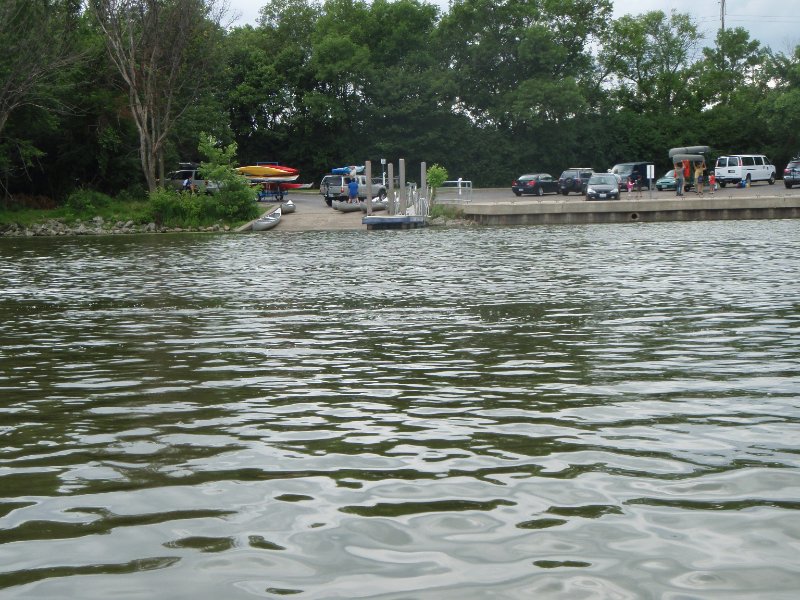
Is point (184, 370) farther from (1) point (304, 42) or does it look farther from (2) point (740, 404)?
(1) point (304, 42)

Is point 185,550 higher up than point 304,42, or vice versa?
point 304,42

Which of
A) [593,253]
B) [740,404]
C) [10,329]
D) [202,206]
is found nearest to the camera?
[740,404]

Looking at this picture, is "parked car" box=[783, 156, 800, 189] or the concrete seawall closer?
the concrete seawall

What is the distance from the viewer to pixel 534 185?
2525 inches

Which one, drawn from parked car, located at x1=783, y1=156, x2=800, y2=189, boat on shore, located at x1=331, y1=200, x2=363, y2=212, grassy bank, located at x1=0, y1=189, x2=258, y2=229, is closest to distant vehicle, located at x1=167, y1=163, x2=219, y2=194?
grassy bank, located at x1=0, y1=189, x2=258, y2=229

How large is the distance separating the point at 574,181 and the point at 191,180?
2225 cm

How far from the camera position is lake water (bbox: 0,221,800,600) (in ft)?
15.7

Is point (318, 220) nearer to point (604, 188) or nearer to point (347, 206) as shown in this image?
point (347, 206)

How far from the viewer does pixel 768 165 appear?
224 ft

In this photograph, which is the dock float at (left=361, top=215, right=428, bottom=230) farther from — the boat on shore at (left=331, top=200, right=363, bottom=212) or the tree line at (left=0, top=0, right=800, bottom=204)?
the tree line at (left=0, top=0, right=800, bottom=204)

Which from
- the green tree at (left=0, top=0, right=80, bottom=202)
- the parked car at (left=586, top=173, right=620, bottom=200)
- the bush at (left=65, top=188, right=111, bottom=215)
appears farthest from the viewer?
the parked car at (left=586, top=173, right=620, bottom=200)

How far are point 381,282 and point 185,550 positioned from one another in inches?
611

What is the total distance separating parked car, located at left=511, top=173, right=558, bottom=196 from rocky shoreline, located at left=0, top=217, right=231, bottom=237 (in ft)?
75.9

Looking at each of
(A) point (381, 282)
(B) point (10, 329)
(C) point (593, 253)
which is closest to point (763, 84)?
(C) point (593, 253)
